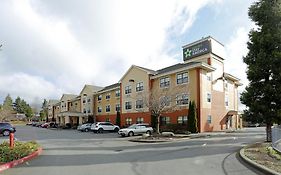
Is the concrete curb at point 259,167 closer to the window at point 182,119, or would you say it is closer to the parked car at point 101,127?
the window at point 182,119

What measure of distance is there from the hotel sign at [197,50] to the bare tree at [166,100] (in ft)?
23.2

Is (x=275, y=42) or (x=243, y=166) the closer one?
(x=243, y=166)

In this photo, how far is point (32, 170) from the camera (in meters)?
11.3

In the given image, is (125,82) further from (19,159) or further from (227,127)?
(19,159)

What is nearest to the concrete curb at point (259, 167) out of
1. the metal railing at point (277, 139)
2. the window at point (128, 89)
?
the metal railing at point (277, 139)

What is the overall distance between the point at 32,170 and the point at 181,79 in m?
30.2

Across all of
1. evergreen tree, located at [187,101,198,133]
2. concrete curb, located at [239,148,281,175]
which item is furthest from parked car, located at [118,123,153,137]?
concrete curb, located at [239,148,281,175]

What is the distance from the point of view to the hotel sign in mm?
41094

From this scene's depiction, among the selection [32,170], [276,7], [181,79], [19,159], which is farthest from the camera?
[181,79]

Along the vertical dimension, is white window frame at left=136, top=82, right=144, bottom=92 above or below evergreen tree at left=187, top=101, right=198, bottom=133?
above

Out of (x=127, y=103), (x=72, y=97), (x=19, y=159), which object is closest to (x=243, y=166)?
(x=19, y=159)

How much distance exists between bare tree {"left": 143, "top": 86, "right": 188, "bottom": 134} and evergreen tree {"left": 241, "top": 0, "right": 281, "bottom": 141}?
37.4 feet

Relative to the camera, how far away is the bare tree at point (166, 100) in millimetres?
31531

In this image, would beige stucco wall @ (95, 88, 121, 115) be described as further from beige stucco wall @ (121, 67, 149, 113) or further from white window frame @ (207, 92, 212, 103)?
white window frame @ (207, 92, 212, 103)
